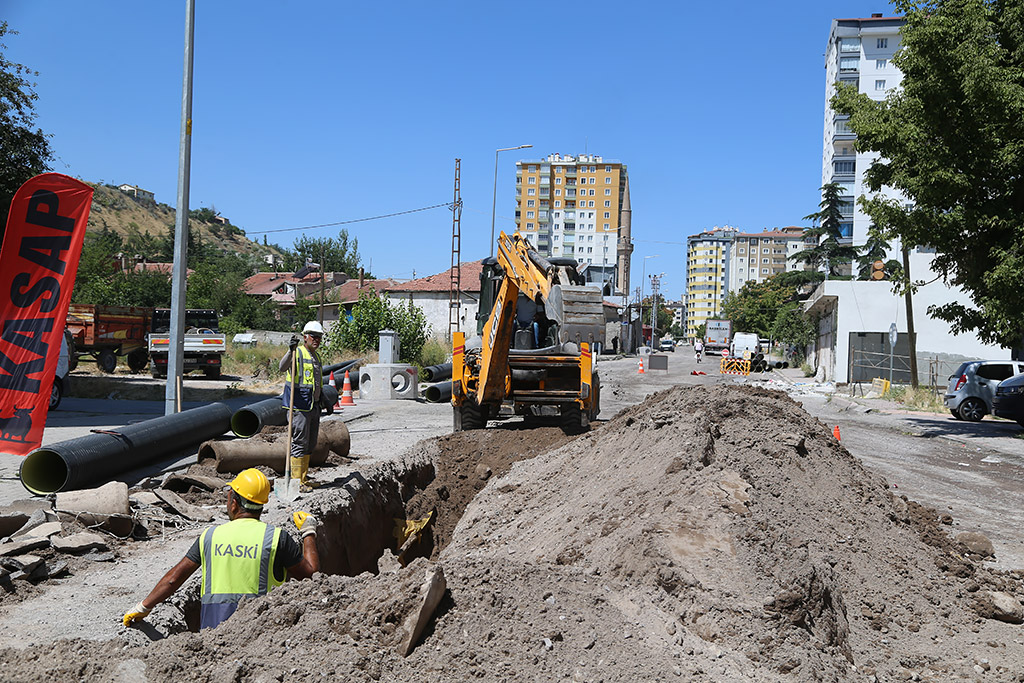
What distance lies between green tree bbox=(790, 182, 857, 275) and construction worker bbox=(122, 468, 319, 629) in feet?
198

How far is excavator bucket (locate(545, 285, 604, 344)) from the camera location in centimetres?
1143

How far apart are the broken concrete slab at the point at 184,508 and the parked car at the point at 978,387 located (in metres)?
20.1

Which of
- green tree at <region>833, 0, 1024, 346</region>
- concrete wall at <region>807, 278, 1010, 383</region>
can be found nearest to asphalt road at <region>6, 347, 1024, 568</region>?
green tree at <region>833, 0, 1024, 346</region>

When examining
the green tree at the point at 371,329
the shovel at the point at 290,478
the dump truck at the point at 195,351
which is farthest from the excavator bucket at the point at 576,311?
the green tree at the point at 371,329

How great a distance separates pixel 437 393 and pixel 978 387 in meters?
14.2

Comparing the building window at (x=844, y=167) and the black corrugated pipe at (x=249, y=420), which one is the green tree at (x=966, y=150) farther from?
the building window at (x=844, y=167)

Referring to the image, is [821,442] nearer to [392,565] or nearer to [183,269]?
[392,565]

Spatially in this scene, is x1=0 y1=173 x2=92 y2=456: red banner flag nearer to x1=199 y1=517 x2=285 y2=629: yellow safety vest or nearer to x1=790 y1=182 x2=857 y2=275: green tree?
x1=199 y1=517 x2=285 y2=629: yellow safety vest

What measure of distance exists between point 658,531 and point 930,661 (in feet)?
6.04

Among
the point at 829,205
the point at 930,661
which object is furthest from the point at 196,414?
the point at 829,205

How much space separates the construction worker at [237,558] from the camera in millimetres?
3930

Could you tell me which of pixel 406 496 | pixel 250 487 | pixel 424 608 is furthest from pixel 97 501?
pixel 424 608

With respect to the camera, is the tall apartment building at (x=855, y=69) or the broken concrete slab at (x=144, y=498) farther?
the tall apartment building at (x=855, y=69)

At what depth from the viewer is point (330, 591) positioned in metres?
4.11
